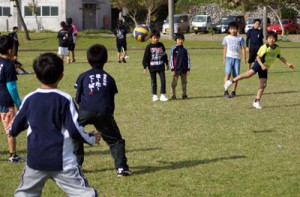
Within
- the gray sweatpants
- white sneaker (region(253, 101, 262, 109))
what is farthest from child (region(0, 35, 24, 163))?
white sneaker (region(253, 101, 262, 109))

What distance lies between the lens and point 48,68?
5.52 meters

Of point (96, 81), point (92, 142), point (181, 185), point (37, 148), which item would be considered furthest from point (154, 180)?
point (37, 148)

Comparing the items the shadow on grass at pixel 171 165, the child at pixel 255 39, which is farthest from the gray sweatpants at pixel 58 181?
the child at pixel 255 39

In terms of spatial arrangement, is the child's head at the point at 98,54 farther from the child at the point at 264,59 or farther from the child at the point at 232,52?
the child at the point at 232,52

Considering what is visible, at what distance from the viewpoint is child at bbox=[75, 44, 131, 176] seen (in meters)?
8.01

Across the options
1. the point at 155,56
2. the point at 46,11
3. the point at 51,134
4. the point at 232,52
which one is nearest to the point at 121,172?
the point at 51,134

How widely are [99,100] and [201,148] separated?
96.2 inches

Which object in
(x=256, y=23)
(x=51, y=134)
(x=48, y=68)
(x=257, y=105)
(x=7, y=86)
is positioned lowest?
(x=257, y=105)

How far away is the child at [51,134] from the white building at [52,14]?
189 feet

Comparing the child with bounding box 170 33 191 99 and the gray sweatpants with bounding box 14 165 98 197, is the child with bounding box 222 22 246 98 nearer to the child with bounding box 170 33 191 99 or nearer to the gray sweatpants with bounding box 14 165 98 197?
the child with bounding box 170 33 191 99

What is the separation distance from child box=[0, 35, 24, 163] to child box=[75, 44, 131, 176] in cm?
103

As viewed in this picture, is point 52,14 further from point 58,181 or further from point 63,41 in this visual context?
point 58,181

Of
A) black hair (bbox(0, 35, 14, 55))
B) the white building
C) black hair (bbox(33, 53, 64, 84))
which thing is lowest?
black hair (bbox(33, 53, 64, 84))

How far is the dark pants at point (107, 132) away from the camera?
801 cm
